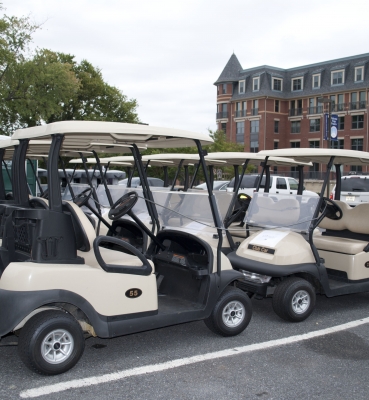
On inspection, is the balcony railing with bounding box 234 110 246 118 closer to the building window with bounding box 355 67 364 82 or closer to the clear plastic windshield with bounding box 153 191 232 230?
the building window with bounding box 355 67 364 82

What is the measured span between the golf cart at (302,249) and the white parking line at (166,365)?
1.28ft

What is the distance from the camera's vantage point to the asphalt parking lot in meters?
3.56

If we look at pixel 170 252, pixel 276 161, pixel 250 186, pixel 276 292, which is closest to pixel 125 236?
pixel 170 252

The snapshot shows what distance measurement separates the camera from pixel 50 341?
12.2 ft

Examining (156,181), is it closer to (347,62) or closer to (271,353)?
(271,353)

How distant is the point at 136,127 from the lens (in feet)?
13.9

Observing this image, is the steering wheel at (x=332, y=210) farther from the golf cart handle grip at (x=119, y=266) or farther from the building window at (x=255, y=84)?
the building window at (x=255, y=84)

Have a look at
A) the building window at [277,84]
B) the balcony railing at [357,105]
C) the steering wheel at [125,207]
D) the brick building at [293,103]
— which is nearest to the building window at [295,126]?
the brick building at [293,103]

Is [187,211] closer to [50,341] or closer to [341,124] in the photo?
[50,341]

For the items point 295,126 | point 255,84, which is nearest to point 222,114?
point 255,84

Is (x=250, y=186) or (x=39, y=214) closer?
(x=39, y=214)

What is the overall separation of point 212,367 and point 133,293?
0.91 meters

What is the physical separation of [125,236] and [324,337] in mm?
2510

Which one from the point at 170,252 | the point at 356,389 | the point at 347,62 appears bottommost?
the point at 356,389
